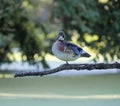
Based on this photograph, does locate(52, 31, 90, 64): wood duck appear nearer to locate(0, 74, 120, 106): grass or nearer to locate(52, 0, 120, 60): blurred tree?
locate(0, 74, 120, 106): grass

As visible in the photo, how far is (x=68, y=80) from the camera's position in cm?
600

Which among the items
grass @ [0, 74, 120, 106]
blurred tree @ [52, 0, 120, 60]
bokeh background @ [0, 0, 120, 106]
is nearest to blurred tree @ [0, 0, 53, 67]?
bokeh background @ [0, 0, 120, 106]

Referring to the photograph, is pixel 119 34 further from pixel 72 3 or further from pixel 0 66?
pixel 0 66

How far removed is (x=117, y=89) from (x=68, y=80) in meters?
0.95

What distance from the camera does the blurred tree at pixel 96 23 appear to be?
657 centimetres

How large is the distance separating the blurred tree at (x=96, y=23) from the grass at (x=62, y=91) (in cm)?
75

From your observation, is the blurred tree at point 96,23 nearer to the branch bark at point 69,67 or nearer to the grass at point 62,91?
the grass at point 62,91

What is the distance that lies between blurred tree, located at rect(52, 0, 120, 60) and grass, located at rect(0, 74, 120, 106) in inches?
29.7

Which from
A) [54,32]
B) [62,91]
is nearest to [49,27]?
[54,32]

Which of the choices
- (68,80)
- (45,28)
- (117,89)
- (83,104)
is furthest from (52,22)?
(83,104)

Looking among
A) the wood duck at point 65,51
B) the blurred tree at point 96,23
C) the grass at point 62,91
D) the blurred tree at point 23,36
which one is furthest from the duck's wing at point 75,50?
the blurred tree at point 23,36

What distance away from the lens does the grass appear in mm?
4473

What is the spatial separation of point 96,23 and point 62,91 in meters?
2.07

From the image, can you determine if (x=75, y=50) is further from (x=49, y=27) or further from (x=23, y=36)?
(x=23, y=36)
